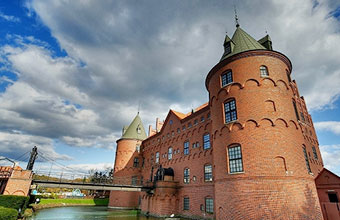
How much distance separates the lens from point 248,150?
43.8 ft

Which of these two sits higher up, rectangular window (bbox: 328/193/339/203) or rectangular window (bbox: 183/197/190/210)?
rectangular window (bbox: 328/193/339/203)

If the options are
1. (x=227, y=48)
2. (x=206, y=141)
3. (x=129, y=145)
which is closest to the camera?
(x=227, y=48)

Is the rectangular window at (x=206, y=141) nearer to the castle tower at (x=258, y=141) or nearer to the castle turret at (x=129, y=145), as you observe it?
the castle tower at (x=258, y=141)

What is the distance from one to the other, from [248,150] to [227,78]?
21.4ft

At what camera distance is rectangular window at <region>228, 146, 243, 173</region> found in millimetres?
13633

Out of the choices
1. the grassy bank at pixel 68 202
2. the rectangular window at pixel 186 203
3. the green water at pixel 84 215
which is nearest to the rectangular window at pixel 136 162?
the green water at pixel 84 215

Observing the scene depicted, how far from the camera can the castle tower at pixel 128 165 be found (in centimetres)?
3331

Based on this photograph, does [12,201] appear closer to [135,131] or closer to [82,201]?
[135,131]

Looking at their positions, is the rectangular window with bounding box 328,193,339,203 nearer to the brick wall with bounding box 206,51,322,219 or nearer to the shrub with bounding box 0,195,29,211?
the brick wall with bounding box 206,51,322,219

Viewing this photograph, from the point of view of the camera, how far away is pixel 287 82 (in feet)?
50.8

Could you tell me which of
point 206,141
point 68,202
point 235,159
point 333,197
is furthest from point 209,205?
point 68,202

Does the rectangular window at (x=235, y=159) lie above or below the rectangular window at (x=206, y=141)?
below

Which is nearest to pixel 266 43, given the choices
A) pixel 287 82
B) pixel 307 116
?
pixel 287 82

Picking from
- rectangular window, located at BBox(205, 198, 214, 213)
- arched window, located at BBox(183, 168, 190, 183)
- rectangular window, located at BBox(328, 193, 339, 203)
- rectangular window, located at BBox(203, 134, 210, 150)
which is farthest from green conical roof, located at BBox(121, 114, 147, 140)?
rectangular window, located at BBox(328, 193, 339, 203)
